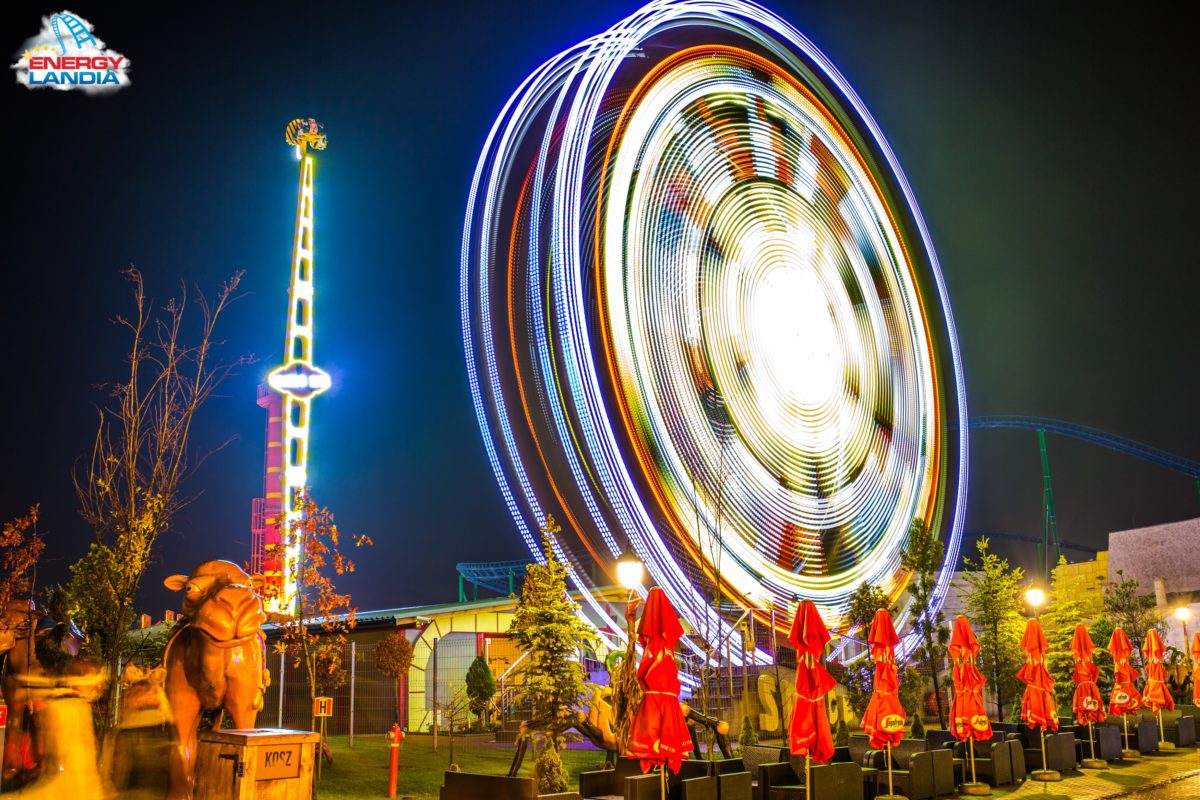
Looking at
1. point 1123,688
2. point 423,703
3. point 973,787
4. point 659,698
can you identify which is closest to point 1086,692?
point 1123,688

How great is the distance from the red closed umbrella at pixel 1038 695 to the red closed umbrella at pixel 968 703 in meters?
1.21

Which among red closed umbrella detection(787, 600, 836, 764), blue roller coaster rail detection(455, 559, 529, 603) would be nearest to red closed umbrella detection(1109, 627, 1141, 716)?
red closed umbrella detection(787, 600, 836, 764)

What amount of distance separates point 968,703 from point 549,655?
5954 mm

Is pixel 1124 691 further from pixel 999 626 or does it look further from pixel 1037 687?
pixel 999 626

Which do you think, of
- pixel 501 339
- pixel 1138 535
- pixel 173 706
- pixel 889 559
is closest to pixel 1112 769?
pixel 889 559

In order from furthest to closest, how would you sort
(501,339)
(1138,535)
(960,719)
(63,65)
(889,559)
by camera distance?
(1138,535), (889,559), (501,339), (63,65), (960,719)

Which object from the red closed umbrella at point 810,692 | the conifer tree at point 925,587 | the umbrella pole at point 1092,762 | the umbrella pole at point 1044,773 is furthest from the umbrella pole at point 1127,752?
the red closed umbrella at point 810,692

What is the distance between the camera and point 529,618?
12633mm

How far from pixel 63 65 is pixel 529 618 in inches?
511

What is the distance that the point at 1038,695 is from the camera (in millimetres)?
14703

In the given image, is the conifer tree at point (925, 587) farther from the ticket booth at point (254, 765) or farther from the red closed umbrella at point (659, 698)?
the ticket booth at point (254, 765)

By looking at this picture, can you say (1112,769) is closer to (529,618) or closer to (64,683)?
(529,618)

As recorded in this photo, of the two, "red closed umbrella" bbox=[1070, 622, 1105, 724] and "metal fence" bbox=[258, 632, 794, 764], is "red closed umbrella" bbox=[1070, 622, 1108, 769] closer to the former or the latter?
"red closed umbrella" bbox=[1070, 622, 1105, 724]

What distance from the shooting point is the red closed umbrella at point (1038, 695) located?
14.5m
